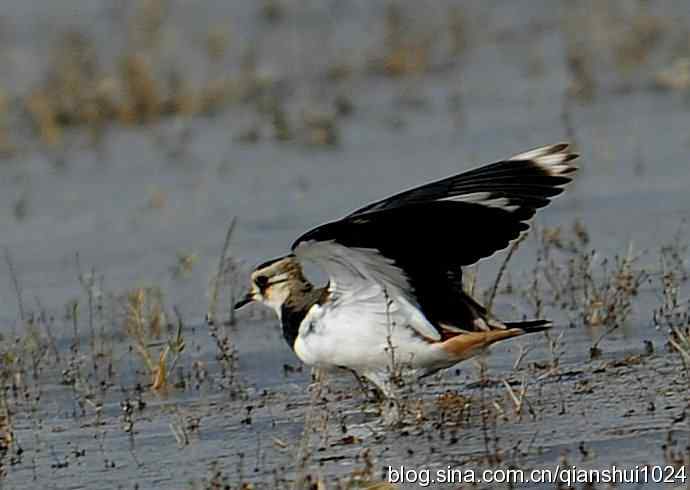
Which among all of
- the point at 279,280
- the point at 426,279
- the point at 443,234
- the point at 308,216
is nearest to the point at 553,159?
the point at 443,234

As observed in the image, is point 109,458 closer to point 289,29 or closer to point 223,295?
point 223,295

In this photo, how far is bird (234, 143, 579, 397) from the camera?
19.4 ft

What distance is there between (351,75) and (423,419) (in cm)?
819

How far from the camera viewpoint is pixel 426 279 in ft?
19.9

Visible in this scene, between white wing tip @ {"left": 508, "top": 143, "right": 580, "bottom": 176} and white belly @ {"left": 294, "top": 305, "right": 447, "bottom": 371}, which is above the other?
white wing tip @ {"left": 508, "top": 143, "right": 580, "bottom": 176}

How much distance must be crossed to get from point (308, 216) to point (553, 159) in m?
3.87

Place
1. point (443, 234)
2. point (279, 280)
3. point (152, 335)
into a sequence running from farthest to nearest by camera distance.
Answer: point (152, 335)
point (279, 280)
point (443, 234)

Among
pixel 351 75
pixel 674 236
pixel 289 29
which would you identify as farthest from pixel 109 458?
pixel 289 29

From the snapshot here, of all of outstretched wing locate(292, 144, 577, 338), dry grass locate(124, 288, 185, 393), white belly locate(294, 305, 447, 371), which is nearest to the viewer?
outstretched wing locate(292, 144, 577, 338)

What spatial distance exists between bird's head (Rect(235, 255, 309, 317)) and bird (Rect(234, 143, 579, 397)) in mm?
552

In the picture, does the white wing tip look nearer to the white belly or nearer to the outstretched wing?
the outstretched wing

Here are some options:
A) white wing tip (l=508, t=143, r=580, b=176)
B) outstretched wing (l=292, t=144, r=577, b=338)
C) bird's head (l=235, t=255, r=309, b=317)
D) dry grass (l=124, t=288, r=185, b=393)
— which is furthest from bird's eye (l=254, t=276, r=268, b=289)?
white wing tip (l=508, t=143, r=580, b=176)

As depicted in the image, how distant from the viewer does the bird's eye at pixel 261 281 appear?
22.6 ft

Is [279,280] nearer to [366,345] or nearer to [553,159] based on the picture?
[366,345]
